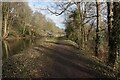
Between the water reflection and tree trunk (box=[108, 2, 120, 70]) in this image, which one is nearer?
tree trunk (box=[108, 2, 120, 70])

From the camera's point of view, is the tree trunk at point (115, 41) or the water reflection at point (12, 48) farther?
the water reflection at point (12, 48)

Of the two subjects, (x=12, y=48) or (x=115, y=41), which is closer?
(x=115, y=41)

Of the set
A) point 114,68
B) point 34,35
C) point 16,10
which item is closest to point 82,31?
point 114,68

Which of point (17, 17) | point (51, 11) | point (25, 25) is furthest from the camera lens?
point (25, 25)

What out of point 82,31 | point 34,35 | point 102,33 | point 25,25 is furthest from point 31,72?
point 34,35

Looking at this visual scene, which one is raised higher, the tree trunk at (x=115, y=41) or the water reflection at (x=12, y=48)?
the tree trunk at (x=115, y=41)

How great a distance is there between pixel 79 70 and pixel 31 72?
2.42m

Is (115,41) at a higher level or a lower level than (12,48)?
higher

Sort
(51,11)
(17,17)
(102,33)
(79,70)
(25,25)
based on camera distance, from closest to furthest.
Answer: (79,70)
(102,33)
(51,11)
(17,17)
(25,25)

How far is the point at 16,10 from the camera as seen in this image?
58531mm

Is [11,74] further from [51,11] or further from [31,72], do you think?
[51,11]

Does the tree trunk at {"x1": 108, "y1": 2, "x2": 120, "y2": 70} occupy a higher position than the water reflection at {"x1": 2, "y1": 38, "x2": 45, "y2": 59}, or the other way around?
the tree trunk at {"x1": 108, "y1": 2, "x2": 120, "y2": 70}

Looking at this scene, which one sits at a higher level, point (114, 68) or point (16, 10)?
point (16, 10)

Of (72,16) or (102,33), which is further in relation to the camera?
(72,16)
